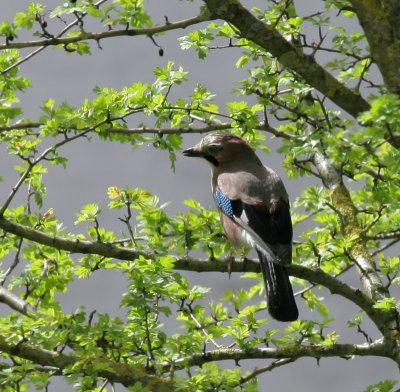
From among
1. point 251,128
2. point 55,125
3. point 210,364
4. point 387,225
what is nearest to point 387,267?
point 387,225

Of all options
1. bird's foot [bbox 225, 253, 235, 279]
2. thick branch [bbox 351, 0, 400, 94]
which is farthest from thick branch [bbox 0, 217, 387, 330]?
thick branch [bbox 351, 0, 400, 94]

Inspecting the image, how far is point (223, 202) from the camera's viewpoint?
17.3 feet

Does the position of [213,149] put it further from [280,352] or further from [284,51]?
[284,51]

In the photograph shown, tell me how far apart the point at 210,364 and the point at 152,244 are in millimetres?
676

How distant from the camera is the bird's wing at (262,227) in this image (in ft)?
15.1

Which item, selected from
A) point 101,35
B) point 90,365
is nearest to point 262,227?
point 101,35

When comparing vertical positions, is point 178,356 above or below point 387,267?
below

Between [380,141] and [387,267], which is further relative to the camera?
[387,267]

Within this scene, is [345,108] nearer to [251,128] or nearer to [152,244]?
[251,128]

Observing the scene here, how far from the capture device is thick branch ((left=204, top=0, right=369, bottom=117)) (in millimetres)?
3732

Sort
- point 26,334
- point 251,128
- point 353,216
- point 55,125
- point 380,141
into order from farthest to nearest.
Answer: point 353,216 → point 251,128 → point 55,125 → point 26,334 → point 380,141

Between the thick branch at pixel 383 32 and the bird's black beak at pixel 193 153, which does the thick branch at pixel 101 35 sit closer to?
the thick branch at pixel 383 32

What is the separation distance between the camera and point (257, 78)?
15.3ft

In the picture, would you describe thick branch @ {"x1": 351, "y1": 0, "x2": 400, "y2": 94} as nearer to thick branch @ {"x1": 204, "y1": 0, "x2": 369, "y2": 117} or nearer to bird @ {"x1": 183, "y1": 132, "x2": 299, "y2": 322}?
thick branch @ {"x1": 204, "y1": 0, "x2": 369, "y2": 117}
